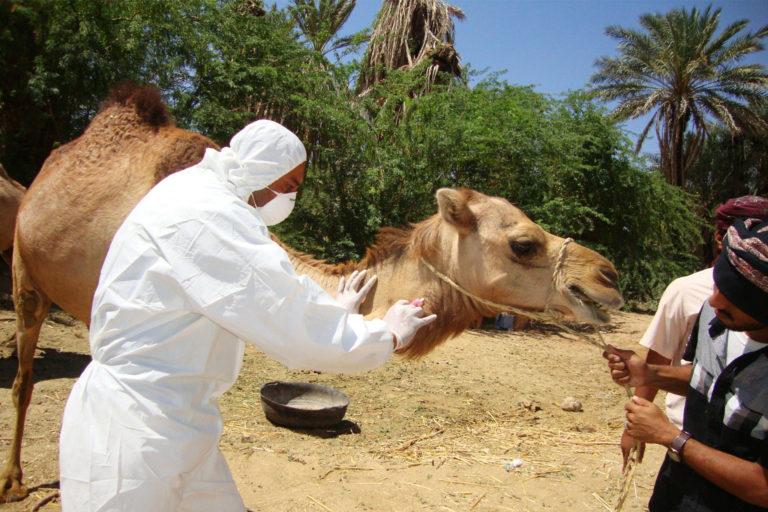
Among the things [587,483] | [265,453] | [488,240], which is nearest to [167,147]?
[488,240]

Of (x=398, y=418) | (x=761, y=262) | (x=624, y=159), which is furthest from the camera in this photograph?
(x=624, y=159)

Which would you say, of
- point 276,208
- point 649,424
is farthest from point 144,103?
point 649,424

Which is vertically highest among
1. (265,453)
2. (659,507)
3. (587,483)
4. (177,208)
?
(177,208)

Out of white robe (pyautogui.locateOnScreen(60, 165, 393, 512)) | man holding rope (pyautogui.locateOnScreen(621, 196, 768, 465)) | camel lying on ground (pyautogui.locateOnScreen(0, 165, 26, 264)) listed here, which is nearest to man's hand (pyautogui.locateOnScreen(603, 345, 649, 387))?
man holding rope (pyautogui.locateOnScreen(621, 196, 768, 465))

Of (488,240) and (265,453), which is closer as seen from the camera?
(488,240)

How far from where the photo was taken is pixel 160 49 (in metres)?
11.1

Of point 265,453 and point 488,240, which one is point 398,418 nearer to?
point 265,453

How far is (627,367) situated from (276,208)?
1.74 meters

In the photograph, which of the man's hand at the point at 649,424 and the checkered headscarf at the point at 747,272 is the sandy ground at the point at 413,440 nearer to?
the man's hand at the point at 649,424

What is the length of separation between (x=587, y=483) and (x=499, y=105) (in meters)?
10.1

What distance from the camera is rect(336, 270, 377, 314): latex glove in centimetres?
284

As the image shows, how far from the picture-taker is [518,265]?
3.22 m

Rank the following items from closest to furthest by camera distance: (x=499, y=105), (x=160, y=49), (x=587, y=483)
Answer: (x=587, y=483), (x=160, y=49), (x=499, y=105)

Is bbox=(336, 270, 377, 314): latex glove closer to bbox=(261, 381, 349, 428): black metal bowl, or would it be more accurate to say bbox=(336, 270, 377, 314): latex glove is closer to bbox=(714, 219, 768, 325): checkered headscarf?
bbox=(714, 219, 768, 325): checkered headscarf
